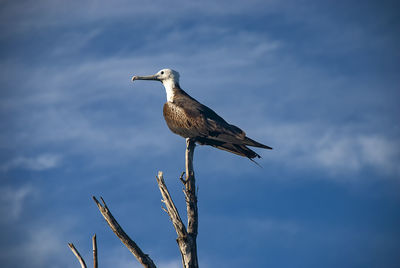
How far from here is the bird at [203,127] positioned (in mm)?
11000

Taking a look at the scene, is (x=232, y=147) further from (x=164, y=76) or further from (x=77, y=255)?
(x=77, y=255)

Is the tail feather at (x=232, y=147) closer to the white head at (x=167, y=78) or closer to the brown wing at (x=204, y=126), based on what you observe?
the brown wing at (x=204, y=126)

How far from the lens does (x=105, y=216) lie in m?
9.75

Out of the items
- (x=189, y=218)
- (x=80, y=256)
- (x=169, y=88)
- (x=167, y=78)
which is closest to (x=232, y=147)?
(x=189, y=218)

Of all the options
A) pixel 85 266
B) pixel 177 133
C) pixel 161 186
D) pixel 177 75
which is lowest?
pixel 85 266

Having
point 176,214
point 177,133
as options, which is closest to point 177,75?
point 177,133

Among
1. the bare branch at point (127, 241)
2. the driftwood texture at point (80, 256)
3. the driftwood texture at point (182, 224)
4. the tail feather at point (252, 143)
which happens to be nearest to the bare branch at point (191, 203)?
the driftwood texture at point (182, 224)

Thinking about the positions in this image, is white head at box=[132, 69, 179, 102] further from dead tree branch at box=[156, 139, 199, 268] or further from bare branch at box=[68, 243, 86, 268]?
bare branch at box=[68, 243, 86, 268]

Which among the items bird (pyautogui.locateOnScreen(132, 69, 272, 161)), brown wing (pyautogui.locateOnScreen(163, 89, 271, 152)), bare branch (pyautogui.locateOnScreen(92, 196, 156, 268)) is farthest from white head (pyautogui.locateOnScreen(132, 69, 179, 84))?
bare branch (pyautogui.locateOnScreen(92, 196, 156, 268))

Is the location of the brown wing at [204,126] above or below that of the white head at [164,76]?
below

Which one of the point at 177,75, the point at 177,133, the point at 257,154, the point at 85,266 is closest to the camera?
the point at 85,266

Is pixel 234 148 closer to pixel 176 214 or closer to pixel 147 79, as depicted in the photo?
pixel 176 214

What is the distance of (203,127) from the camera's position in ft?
37.2

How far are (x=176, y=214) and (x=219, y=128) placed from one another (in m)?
2.27
